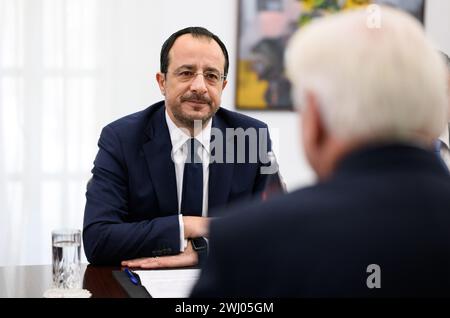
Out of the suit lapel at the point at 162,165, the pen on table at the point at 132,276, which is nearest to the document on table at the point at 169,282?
the pen on table at the point at 132,276

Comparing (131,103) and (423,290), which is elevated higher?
(131,103)

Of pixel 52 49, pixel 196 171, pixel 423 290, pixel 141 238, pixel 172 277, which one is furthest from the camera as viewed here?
pixel 52 49

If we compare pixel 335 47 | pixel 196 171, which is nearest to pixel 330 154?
pixel 335 47

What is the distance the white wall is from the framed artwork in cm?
20

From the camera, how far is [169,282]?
1460mm

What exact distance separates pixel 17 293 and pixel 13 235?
90.3 inches

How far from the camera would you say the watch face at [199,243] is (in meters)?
1.78

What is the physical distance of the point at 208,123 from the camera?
2.16 meters

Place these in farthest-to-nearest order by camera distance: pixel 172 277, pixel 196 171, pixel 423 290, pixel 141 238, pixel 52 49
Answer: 1. pixel 52 49
2. pixel 196 171
3. pixel 141 238
4. pixel 172 277
5. pixel 423 290

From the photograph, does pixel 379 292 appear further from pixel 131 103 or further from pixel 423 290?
pixel 131 103

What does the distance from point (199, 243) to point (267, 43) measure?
7.06 feet

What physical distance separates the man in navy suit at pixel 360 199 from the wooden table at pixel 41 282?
0.67 m

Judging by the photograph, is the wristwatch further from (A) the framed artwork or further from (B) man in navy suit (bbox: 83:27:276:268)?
(A) the framed artwork
